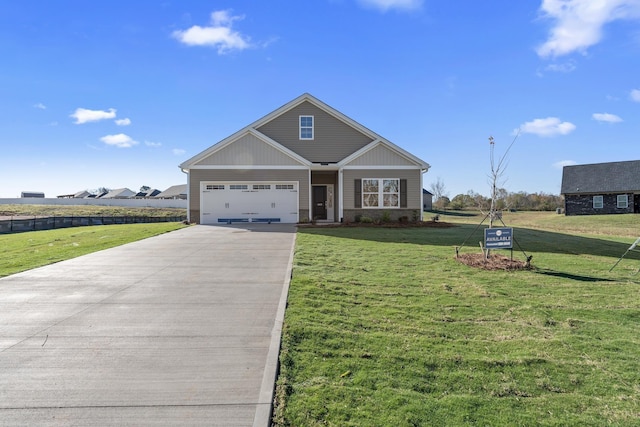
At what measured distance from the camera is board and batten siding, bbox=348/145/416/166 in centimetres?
2019

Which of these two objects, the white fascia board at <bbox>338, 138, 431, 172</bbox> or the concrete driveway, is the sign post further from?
the white fascia board at <bbox>338, 138, 431, 172</bbox>

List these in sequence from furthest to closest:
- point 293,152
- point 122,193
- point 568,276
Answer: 1. point 122,193
2. point 293,152
3. point 568,276

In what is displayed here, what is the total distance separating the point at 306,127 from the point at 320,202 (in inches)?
183

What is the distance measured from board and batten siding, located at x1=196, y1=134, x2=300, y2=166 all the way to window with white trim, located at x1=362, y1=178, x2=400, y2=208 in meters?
4.68

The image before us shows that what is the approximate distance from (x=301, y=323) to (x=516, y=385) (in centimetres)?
260

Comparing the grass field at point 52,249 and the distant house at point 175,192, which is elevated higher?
the distant house at point 175,192

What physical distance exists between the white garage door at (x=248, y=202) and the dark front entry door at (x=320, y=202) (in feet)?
8.37

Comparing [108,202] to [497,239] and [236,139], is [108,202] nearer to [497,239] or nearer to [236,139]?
[236,139]

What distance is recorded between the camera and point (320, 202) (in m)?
22.7

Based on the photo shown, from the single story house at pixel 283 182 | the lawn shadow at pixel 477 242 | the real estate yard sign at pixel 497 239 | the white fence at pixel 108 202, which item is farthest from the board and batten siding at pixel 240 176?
the white fence at pixel 108 202

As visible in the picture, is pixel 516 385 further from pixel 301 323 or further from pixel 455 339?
pixel 301 323

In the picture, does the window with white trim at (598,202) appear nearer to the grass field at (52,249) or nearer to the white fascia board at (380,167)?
the white fascia board at (380,167)

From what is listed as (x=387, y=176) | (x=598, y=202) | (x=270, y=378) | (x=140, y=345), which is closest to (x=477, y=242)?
(x=387, y=176)

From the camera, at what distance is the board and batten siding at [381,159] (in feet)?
66.2
